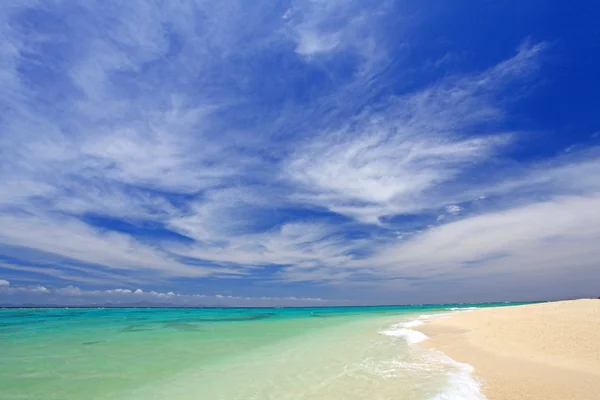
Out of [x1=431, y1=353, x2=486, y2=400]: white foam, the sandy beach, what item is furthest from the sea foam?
the sandy beach

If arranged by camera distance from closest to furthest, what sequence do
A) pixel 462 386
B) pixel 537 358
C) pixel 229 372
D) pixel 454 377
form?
pixel 462 386
pixel 454 377
pixel 537 358
pixel 229 372

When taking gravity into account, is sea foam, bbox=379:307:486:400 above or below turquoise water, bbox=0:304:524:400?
above

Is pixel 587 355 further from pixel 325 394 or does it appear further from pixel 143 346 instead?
pixel 143 346

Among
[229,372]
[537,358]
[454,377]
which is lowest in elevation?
[229,372]

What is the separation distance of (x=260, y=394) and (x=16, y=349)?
15.2m

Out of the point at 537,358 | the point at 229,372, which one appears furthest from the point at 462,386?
the point at 229,372

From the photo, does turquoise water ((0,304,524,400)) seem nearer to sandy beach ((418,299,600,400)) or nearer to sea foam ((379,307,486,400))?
sea foam ((379,307,486,400))

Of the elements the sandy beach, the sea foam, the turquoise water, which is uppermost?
the sandy beach

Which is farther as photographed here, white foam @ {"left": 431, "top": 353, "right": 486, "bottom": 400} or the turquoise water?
the turquoise water

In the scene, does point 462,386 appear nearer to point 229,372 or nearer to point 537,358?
point 537,358

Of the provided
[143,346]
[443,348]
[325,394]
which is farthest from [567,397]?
[143,346]

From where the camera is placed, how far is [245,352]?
13.8 m

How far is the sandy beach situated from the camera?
6.50 meters

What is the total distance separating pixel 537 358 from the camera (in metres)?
9.18
